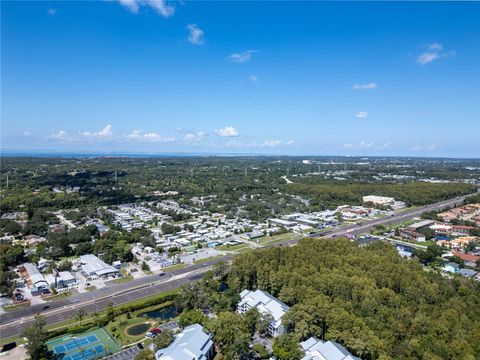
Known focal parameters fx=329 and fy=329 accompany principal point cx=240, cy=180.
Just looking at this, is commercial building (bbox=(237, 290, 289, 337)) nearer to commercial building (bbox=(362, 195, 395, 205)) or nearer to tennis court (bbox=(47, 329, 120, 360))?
tennis court (bbox=(47, 329, 120, 360))

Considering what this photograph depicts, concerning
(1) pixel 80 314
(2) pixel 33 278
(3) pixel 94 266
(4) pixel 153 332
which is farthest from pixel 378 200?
(2) pixel 33 278

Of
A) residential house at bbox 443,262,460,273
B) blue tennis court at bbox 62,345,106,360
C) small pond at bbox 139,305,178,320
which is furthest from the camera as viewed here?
residential house at bbox 443,262,460,273

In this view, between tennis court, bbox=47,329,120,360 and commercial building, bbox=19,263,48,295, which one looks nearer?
tennis court, bbox=47,329,120,360

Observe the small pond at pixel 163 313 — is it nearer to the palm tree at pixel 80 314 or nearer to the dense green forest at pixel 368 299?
the palm tree at pixel 80 314

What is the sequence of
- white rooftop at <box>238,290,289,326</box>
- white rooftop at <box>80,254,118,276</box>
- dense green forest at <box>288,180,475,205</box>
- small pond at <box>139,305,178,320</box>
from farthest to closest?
dense green forest at <box>288,180,475,205</box>, white rooftop at <box>80,254,118,276</box>, small pond at <box>139,305,178,320</box>, white rooftop at <box>238,290,289,326</box>

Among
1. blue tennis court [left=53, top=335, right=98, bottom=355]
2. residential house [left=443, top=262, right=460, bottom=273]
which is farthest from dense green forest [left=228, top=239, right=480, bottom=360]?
blue tennis court [left=53, top=335, right=98, bottom=355]

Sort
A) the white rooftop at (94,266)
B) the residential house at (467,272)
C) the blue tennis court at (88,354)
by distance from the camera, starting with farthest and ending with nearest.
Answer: the white rooftop at (94,266) → the residential house at (467,272) → the blue tennis court at (88,354)

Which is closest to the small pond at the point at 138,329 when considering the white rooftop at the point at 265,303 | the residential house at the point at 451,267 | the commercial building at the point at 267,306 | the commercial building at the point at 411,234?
the commercial building at the point at 267,306
